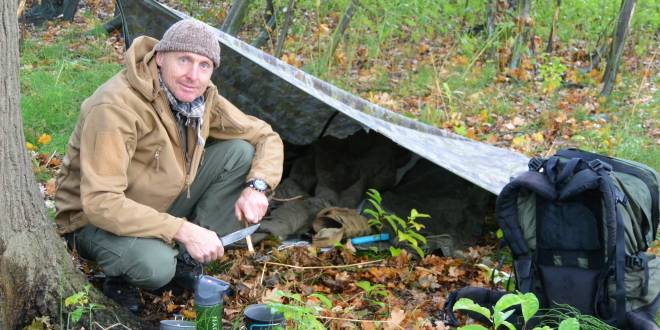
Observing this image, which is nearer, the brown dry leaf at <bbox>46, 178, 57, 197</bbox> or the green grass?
the brown dry leaf at <bbox>46, 178, 57, 197</bbox>

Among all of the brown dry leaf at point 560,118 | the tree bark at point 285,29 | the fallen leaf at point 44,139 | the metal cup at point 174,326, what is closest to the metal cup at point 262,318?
the metal cup at point 174,326

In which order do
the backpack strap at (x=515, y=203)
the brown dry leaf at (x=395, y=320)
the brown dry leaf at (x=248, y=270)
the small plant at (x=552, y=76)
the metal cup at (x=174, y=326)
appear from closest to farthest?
→ 1. the metal cup at (x=174, y=326)
2. the brown dry leaf at (x=395, y=320)
3. the backpack strap at (x=515, y=203)
4. the brown dry leaf at (x=248, y=270)
5. the small plant at (x=552, y=76)

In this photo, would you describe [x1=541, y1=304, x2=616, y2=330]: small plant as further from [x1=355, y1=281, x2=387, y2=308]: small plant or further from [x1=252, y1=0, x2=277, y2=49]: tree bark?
[x1=252, y1=0, x2=277, y2=49]: tree bark

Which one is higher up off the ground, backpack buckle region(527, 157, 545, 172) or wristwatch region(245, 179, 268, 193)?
backpack buckle region(527, 157, 545, 172)

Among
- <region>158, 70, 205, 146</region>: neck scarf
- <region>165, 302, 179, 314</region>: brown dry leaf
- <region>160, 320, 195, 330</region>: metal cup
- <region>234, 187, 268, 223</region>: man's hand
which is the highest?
<region>158, 70, 205, 146</region>: neck scarf

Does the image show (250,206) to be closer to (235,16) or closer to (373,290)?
(373,290)

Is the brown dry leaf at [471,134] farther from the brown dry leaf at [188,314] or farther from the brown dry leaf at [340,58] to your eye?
the brown dry leaf at [188,314]

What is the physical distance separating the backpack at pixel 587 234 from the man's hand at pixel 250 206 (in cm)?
101

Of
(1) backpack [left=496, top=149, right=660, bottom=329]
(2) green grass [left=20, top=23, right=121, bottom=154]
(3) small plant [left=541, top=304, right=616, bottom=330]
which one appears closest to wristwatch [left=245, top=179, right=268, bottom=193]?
(1) backpack [left=496, top=149, right=660, bottom=329]

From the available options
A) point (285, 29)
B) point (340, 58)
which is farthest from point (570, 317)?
point (340, 58)

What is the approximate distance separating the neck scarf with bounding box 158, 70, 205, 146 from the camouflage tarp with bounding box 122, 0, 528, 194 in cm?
89

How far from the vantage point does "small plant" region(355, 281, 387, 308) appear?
306 centimetres

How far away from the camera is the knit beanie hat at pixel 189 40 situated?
110 inches

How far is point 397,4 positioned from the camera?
7.72 metres
